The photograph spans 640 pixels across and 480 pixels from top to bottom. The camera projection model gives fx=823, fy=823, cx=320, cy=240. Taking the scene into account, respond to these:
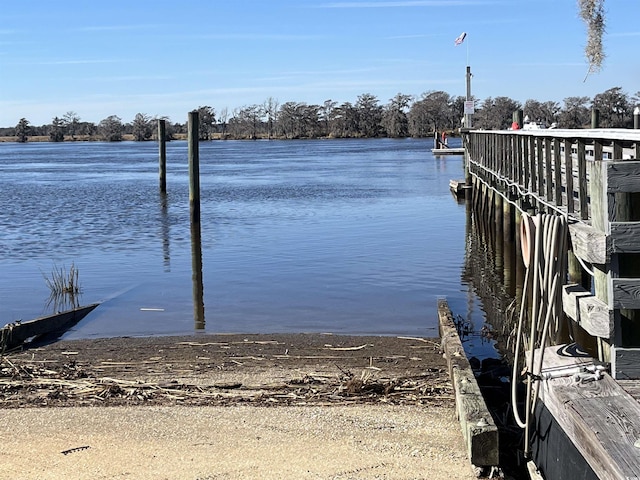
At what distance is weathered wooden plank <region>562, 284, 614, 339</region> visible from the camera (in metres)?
5.30

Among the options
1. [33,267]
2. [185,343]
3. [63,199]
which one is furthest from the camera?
[63,199]

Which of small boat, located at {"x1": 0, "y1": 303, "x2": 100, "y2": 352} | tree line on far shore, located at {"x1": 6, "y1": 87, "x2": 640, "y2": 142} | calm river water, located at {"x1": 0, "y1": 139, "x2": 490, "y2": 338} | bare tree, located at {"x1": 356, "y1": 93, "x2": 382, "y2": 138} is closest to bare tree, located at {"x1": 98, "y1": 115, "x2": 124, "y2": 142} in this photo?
tree line on far shore, located at {"x1": 6, "y1": 87, "x2": 640, "y2": 142}

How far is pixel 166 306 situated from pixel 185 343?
2966 mm

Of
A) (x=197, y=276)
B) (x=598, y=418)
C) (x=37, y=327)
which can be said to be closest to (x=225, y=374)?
(x=37, y=327)

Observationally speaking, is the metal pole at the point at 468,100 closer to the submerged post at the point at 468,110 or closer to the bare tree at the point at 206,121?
the submerged post at the point at 468,110

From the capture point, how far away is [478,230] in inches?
890

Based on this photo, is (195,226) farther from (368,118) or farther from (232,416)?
(368,118)

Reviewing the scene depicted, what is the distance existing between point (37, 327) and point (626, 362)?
7.25 metres

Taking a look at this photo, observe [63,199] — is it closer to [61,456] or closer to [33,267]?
[33,267]

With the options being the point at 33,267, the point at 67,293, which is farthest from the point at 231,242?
the point at 67,293

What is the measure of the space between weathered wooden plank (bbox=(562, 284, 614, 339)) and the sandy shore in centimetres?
116

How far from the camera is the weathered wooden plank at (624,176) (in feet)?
17.0

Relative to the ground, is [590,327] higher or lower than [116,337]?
higher

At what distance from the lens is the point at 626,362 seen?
17.3ft
